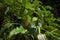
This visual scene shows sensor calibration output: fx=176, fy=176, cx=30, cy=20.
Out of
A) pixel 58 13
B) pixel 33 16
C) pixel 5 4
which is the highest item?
pixel 5 4

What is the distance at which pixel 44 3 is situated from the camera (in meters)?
3.11

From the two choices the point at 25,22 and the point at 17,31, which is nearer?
the point at 17,31

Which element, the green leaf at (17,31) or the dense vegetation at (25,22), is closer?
the green leaf at (17,31)

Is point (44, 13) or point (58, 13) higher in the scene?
point (44, 13)

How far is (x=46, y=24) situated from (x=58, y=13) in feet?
2.45

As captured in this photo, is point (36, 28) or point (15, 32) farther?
point (36, 28)

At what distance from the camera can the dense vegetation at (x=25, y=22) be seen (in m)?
2.05

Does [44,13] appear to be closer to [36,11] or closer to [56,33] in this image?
[36,11]

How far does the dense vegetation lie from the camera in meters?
2.05

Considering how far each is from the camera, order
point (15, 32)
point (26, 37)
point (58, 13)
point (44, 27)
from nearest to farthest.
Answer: point (15, 32) → point (26, 37) → point (44, 27) → point (58, 13)

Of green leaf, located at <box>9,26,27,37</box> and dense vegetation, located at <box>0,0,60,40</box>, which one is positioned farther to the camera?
dense vegetation, located at <box>0,0,60,40</box>

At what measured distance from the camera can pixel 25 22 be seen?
215 centimetres

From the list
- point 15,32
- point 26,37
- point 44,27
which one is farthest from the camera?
point 44,27

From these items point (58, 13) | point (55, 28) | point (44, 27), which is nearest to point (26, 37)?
point (44, 27)
